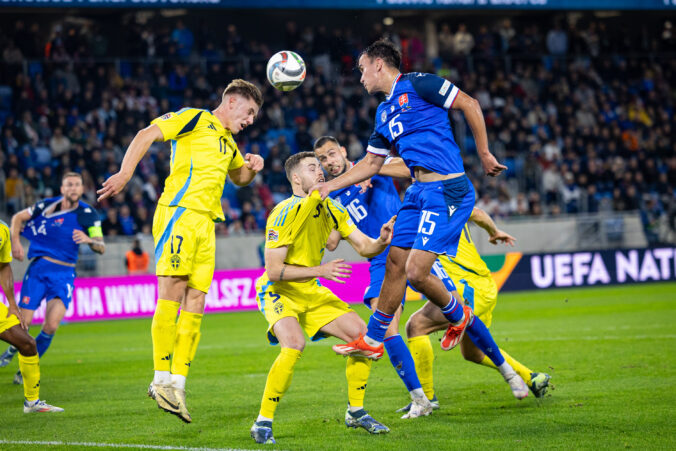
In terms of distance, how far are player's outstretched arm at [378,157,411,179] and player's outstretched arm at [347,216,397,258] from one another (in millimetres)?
723

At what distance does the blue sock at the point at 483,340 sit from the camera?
7.40 meters

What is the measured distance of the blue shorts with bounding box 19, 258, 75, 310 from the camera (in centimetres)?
1065

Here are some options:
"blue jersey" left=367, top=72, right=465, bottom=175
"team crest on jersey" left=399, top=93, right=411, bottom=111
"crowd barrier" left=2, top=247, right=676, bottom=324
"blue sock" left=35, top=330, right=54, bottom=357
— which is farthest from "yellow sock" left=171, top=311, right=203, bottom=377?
"crowd barrier" left=2, top=247, right=676, bottom=324

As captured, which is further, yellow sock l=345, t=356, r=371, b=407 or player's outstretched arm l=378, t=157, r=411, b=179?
player's outstretched arm l=378, t=157, r=411, b=179

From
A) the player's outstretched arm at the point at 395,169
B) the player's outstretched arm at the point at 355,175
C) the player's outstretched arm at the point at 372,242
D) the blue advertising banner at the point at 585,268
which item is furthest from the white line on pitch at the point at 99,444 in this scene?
the blue advertising banner at the point at 585,268

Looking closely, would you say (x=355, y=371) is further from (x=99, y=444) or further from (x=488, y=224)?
(x=488, y=224)

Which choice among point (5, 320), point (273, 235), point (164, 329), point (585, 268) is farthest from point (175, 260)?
point (585, 268)

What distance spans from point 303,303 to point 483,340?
69.0 inches

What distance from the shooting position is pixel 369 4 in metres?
24.0

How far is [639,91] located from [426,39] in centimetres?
768

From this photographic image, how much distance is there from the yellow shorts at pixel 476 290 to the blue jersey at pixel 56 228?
5.11 m

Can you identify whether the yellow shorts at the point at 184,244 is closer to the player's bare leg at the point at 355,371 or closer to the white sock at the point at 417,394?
the player's bare leg at the point at 355,371

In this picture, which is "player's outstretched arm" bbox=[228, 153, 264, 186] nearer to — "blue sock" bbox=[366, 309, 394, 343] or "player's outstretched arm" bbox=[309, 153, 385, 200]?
"player's outstretched arm" bbox=[309, 153, 385, 200]

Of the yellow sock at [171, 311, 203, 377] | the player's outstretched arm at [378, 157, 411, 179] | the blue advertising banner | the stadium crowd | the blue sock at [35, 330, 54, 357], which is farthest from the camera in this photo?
the stadium crowd
